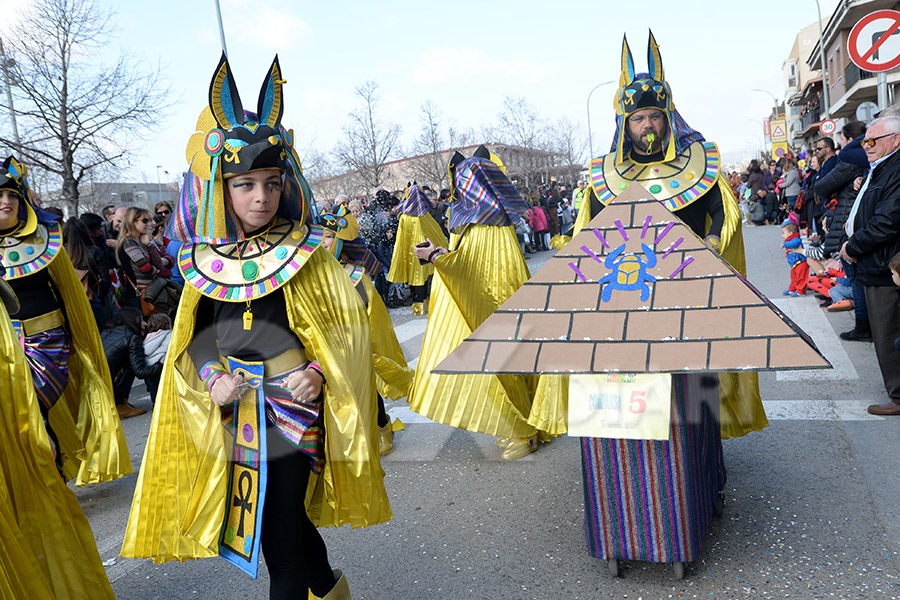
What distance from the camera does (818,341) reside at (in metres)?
6.35

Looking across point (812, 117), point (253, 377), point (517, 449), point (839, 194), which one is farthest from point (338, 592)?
point (812, 117)

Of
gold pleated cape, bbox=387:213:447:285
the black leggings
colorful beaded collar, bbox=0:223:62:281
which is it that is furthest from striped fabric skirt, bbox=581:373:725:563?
gold pleated cape, bbox=387:213:447:285

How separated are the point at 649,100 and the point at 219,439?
2664 millimetres

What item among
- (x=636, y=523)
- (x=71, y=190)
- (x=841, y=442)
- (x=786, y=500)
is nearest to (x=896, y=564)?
(x=786, y=500)

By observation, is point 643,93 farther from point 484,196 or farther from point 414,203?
point 414,203

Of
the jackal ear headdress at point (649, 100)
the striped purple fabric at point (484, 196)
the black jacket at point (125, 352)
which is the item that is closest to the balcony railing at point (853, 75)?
the striped purple fabric at point (484, 196)

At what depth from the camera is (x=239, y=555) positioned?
214 centimetres

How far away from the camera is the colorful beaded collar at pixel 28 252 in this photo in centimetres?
355

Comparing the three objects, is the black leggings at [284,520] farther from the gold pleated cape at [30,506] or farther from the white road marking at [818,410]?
the white road marking at [818,410]

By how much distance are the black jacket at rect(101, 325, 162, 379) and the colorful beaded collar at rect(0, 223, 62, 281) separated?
2247 mm

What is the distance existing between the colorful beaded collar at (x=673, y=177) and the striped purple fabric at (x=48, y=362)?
10.2 ft

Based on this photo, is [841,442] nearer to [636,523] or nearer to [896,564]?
[896,564]

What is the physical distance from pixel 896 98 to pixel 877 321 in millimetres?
33715

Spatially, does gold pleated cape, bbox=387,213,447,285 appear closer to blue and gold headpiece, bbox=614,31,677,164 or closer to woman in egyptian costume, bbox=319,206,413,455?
woman in egyptian costume, bbox=319,206,413,455
